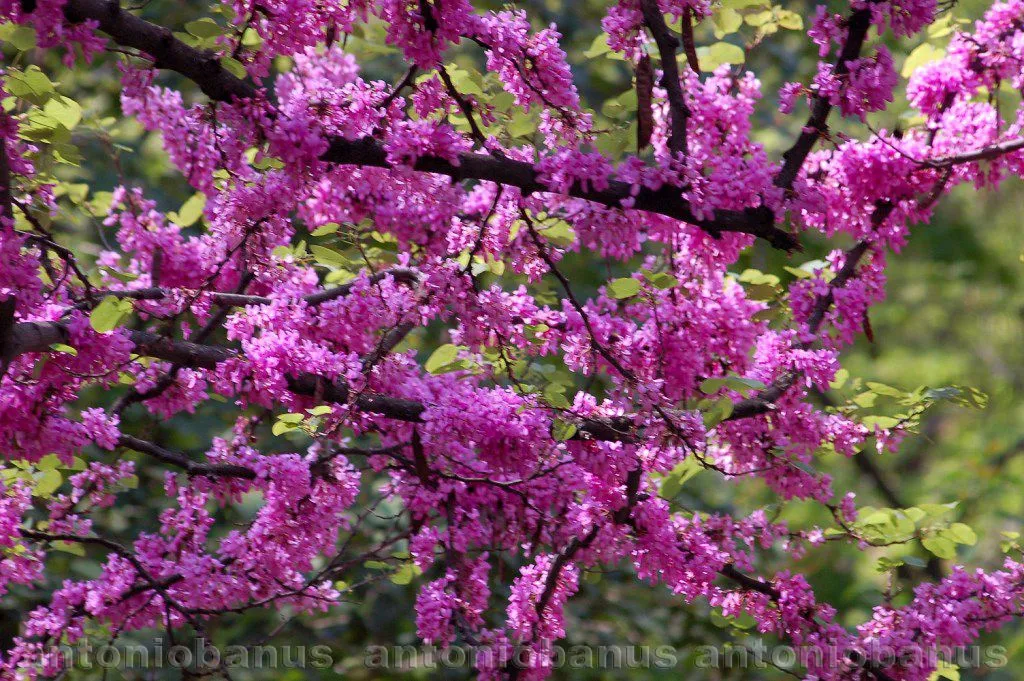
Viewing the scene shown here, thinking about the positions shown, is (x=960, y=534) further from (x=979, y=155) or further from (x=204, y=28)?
(x=204, y=28)

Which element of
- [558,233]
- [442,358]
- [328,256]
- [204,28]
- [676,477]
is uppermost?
[204,28]

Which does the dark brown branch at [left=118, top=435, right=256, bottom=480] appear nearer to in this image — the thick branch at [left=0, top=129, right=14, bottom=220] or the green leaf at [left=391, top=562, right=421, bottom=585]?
the green leaf at [left=391, top=562, right=421, bottom=585]

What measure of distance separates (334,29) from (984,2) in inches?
246

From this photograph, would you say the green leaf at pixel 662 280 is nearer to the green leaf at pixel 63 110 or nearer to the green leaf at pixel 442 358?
the green leaf at pixel 442 358

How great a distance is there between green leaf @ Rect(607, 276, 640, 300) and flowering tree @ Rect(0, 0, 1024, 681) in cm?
1

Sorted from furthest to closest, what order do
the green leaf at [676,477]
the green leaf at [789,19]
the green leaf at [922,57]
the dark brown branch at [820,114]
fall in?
the green leaf at [922,57] → the green leaf at [789,19] → the green leaf at [676,477] → the dark brown branch at [820,114]

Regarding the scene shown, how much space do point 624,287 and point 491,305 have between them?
390 millimetres

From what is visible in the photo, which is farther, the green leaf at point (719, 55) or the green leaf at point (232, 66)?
the green leaf at point (719, 55)

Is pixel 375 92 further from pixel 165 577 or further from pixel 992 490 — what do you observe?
pixel 992 490

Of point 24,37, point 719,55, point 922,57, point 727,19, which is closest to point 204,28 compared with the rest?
point 24,37

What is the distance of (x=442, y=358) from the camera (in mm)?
3246

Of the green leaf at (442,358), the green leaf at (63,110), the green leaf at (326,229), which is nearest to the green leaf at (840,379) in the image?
the green leaf at (442,358)

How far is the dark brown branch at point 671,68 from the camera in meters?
2.58

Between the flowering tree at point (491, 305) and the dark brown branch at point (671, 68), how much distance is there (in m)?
0.01
